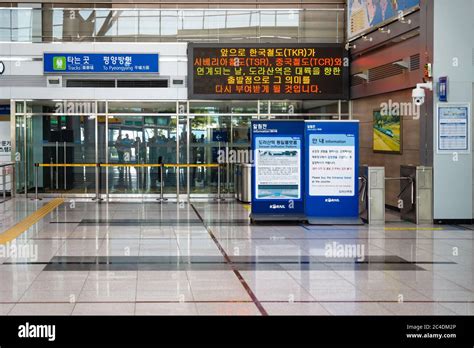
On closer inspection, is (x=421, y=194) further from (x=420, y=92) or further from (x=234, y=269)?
(x=234, y=269)

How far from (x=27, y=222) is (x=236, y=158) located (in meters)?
8.15

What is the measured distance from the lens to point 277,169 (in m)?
15.4

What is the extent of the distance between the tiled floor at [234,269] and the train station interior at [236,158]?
1.8 inches

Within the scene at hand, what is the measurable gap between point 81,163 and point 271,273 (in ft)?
45.2

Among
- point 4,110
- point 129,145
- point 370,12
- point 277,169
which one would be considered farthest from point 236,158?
point 277,169

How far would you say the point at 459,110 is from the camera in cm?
1518

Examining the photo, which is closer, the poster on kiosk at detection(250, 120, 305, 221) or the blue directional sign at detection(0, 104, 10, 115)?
the poster on kiosk at detection(250, 120, 305, 221)

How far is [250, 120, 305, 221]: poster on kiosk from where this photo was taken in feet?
50.2

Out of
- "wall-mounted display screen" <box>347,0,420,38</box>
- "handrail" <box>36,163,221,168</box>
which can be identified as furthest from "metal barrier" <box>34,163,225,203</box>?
"wall-mounted display screen" <box>347,0,420,38</box>

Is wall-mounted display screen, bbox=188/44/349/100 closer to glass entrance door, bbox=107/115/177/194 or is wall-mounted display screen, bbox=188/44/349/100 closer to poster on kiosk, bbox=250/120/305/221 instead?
glass entrance door, bbox=107/115/177/194

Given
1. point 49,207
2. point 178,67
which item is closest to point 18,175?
point 49,207

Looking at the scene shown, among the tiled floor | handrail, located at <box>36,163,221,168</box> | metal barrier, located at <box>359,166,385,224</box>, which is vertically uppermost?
handrail, located at <box>36,163,221,168</box>

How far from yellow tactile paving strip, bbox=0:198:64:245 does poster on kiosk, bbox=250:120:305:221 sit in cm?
438

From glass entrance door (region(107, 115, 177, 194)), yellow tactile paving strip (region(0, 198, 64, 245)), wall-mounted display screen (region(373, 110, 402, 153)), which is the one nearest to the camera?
yellow tactile paving strip (region(0, 198, 64, 245))
